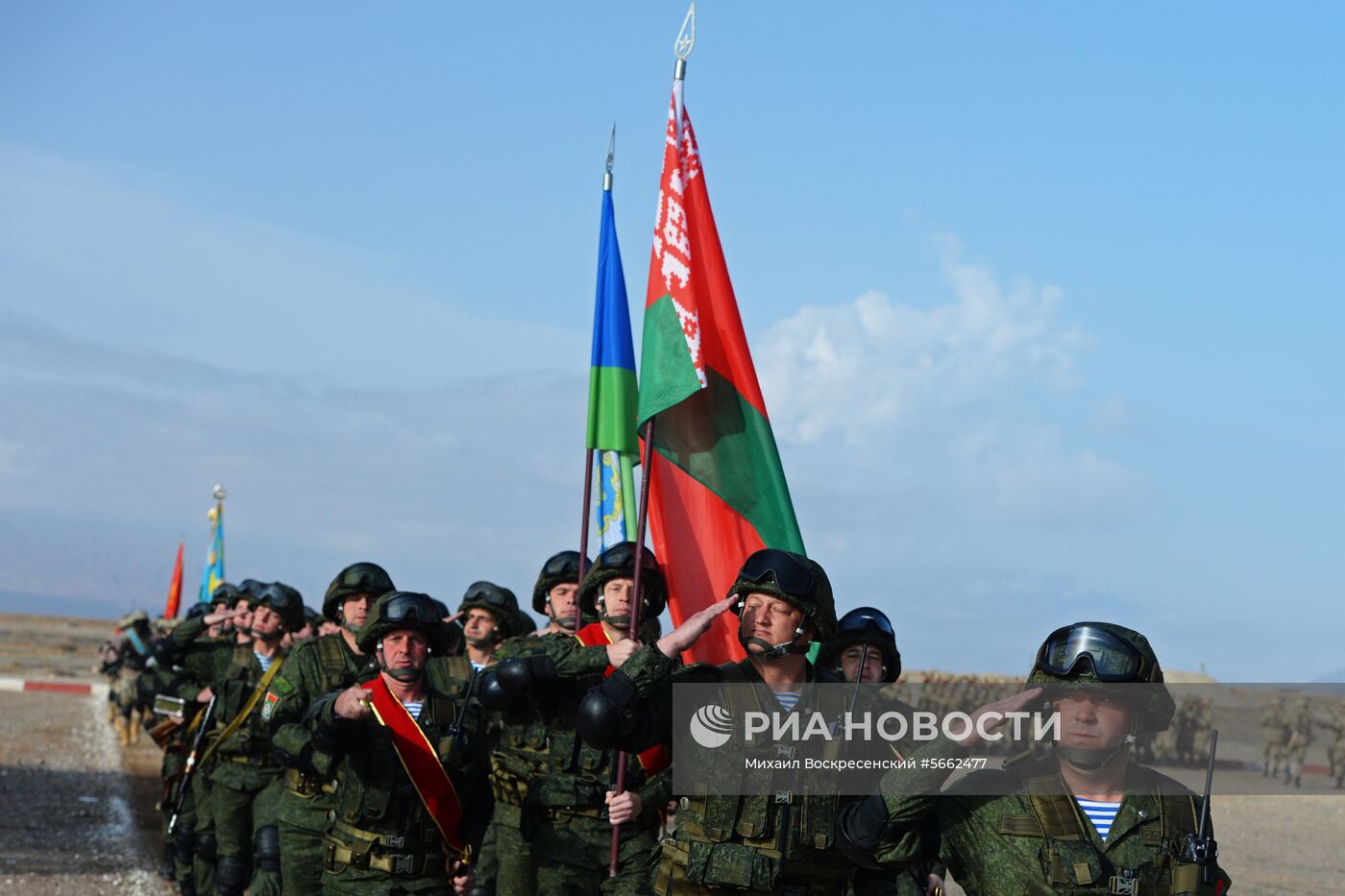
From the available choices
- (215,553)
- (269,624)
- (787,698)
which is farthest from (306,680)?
(215,553)

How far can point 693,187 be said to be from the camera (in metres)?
8.85

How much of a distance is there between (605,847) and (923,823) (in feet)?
12.1

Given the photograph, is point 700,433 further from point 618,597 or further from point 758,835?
point 758,835

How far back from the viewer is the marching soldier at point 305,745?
8.48 meters

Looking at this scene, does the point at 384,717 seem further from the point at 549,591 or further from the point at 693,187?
the point at 693,187

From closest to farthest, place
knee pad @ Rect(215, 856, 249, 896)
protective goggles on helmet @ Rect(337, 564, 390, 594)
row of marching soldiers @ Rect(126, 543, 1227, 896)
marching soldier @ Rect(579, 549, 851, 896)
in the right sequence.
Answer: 1. row of marching soldiers @ Rect(126, 543, 1227, 896)
2. marching soldier @ Rect(579, 549, 851, 896)
3. protective goggles on helmet @ Rect(337, 564, 390, 594)
4. knee pad @ Rect(215, 856, 249, 896)

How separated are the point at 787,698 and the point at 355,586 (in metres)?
4.80

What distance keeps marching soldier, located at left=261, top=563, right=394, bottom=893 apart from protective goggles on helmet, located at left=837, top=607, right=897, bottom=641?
8.59ft

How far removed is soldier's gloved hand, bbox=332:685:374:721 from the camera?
7.59m

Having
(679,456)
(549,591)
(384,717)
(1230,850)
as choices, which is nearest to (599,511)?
(549,591)

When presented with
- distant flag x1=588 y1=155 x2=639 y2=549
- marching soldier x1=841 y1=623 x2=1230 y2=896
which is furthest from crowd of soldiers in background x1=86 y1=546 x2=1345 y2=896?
distant flag x1=588 y1=155 x2=639 y2=549

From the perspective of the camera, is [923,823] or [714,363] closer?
[923,823]

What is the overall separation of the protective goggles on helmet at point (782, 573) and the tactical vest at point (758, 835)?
0.40 m

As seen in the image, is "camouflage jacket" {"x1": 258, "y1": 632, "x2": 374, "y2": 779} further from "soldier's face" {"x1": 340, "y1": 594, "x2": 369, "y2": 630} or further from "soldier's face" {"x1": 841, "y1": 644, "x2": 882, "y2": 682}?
"soldier's face" {"x1": 841, "y1": 644, "x2": 882, "y2": 682}
